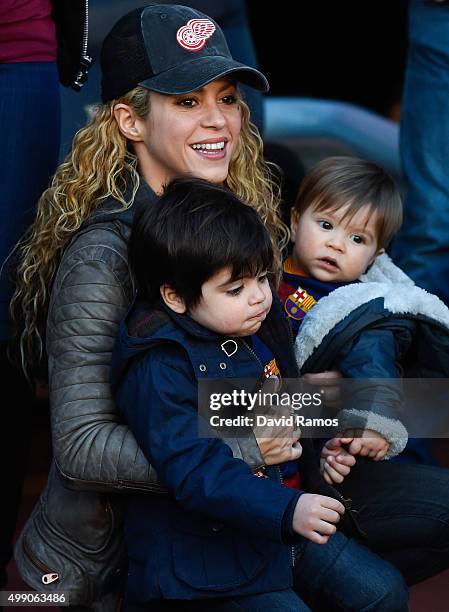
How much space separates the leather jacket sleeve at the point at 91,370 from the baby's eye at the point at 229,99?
428mm

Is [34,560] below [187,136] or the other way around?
below

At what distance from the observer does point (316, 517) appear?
2.19m

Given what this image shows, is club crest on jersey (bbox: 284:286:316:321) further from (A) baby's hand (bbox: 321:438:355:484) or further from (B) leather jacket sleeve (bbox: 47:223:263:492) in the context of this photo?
(B) leather jacket sleeve (bbox: 47:223:263:492)

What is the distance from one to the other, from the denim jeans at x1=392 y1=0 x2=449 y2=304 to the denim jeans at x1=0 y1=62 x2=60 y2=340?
1.35m

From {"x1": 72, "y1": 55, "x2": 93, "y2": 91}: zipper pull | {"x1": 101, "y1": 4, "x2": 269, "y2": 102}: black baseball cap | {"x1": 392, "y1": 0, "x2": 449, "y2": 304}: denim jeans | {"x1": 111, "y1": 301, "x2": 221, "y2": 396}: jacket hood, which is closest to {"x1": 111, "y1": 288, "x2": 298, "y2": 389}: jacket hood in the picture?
{"x1": 111, "y1": 301, "x2": 221, "y2": 396}: jacket hood

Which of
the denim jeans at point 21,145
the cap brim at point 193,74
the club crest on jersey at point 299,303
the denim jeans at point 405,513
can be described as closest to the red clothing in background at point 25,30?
the denim jeans at point 21,145

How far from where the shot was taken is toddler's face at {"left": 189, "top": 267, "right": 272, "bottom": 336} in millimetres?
2377

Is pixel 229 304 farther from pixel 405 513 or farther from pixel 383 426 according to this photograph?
pixel 405 513

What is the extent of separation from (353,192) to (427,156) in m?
1.01

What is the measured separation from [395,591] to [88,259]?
94 cm

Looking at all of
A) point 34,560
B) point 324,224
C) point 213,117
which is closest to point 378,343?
point 324,224

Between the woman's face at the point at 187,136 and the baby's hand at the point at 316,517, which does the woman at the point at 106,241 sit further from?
the baby's hand at the point at 316,517

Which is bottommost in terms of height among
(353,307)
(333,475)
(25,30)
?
(333,475)

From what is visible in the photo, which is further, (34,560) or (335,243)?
(335,243)
